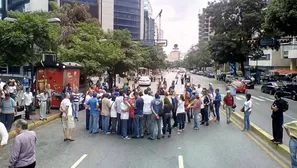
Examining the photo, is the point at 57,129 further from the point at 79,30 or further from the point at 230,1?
the point at 230,1

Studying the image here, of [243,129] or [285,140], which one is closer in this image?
[285,140]

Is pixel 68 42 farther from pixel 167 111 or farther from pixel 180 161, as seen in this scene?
pixel 180 161

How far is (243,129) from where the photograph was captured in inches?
563

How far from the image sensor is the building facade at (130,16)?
124750 mm

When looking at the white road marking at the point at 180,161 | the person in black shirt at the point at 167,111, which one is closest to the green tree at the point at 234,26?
the person in black shirt at the point at 167,111

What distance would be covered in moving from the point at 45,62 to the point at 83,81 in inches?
402

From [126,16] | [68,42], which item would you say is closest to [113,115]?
[68,42]

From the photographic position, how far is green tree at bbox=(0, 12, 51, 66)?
53.8 feet

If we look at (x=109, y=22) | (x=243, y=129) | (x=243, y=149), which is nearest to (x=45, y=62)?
(x=243, y=129)

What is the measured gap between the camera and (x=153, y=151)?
34.8ft

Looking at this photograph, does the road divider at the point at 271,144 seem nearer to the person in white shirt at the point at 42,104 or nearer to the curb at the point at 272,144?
the curb at the point at 272,144

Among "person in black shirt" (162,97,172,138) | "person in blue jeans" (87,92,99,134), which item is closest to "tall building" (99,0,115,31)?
"person in blue jeans" (87,92,99,134)

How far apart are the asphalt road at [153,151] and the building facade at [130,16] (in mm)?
111772

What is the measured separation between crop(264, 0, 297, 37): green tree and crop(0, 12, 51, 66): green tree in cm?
1846
